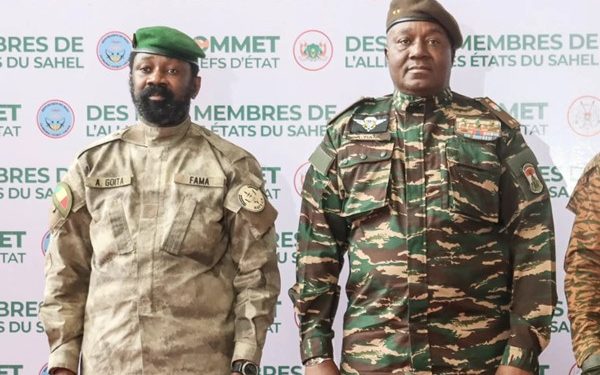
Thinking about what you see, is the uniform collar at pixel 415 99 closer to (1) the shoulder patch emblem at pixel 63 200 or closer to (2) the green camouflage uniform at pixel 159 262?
(2) the green camouflage uniform at pixel 159 262

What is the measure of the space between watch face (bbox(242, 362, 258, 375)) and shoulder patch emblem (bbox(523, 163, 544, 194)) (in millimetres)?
851

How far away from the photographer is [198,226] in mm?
2285

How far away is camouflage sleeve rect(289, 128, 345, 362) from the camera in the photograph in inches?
88.5

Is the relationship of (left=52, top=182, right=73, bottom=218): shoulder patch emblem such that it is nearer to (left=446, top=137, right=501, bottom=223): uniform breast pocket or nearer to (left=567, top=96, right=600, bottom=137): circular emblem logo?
(left=446, top=137, right=501, bottom=223): uniform breast pocket

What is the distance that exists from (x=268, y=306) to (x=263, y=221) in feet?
0.75

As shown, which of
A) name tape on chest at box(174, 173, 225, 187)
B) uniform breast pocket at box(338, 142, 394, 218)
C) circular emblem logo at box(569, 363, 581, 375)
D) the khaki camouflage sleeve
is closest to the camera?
the khaki camouflage sleeve

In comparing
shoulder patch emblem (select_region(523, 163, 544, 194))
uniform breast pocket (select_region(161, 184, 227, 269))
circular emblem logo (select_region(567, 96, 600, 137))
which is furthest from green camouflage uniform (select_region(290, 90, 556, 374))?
circular emblem logo (select_region(567, 96, 600, 137))

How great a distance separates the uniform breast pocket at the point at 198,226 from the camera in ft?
7.45

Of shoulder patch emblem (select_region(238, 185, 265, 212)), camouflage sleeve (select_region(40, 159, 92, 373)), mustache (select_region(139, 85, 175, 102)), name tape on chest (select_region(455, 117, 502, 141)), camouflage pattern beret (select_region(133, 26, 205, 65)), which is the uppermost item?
camouflage pattern beret (select_region(133, 26, 205, 65))

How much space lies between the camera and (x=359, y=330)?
7.22ft

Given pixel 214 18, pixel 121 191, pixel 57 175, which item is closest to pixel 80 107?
pixel 57 175

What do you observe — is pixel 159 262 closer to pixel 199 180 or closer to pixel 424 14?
pixel 199 180

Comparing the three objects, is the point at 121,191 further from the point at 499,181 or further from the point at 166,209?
the point at 499,181

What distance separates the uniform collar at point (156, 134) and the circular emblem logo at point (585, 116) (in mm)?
1332
